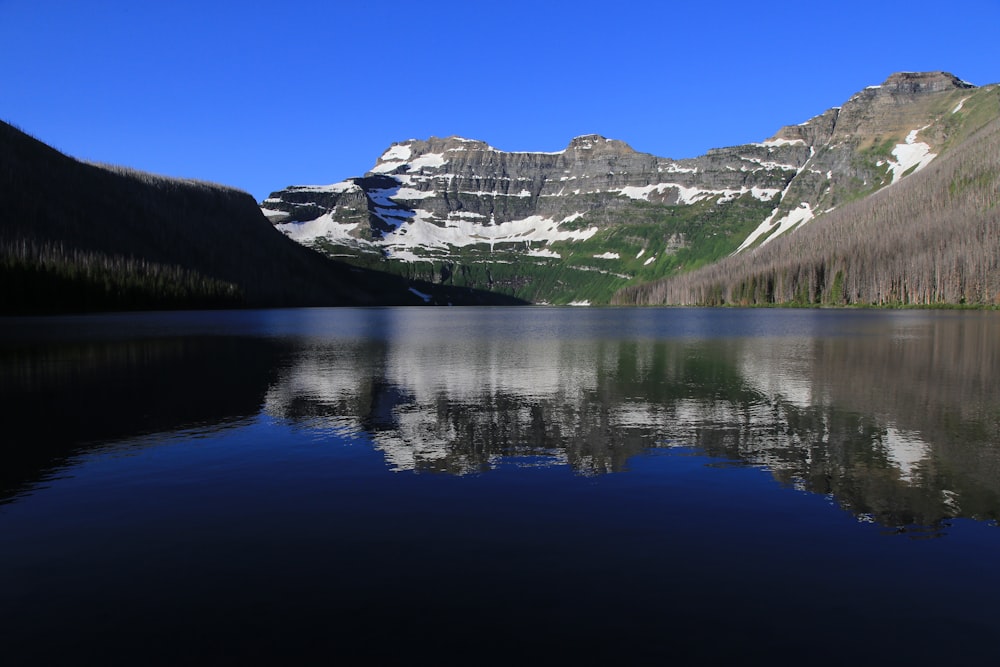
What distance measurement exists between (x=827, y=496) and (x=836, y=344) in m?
62.1

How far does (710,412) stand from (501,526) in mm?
21089

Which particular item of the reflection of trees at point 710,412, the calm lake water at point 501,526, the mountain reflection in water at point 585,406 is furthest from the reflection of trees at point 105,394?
the reflection of trees at point 710,412

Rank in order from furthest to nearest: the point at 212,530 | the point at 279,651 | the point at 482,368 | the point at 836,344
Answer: the point at 836,344, the point at 482,368, the point at 212,530, the point at 279,651

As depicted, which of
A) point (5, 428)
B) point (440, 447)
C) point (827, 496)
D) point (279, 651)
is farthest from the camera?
point (5, 428)

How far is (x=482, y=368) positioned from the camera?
56750 millimetres

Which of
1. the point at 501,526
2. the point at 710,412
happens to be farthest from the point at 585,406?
the point at 501,526

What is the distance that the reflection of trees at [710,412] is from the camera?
79.1 feet

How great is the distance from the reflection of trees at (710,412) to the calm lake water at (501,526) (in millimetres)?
238

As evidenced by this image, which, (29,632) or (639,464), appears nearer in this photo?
(29,632)

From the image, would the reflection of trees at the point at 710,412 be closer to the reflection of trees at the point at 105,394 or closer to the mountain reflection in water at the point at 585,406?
the mountain reflection in water at the point at 585,406

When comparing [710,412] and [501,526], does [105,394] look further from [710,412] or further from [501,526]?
[710,412]

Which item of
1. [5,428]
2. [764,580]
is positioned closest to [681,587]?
[764,580]

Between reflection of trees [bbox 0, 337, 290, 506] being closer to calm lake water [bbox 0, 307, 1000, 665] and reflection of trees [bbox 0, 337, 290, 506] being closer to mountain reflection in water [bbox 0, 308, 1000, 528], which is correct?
mountain reflection in water [bbox 0, 308, 1000, 528]

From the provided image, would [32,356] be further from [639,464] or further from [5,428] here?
[639,464]
